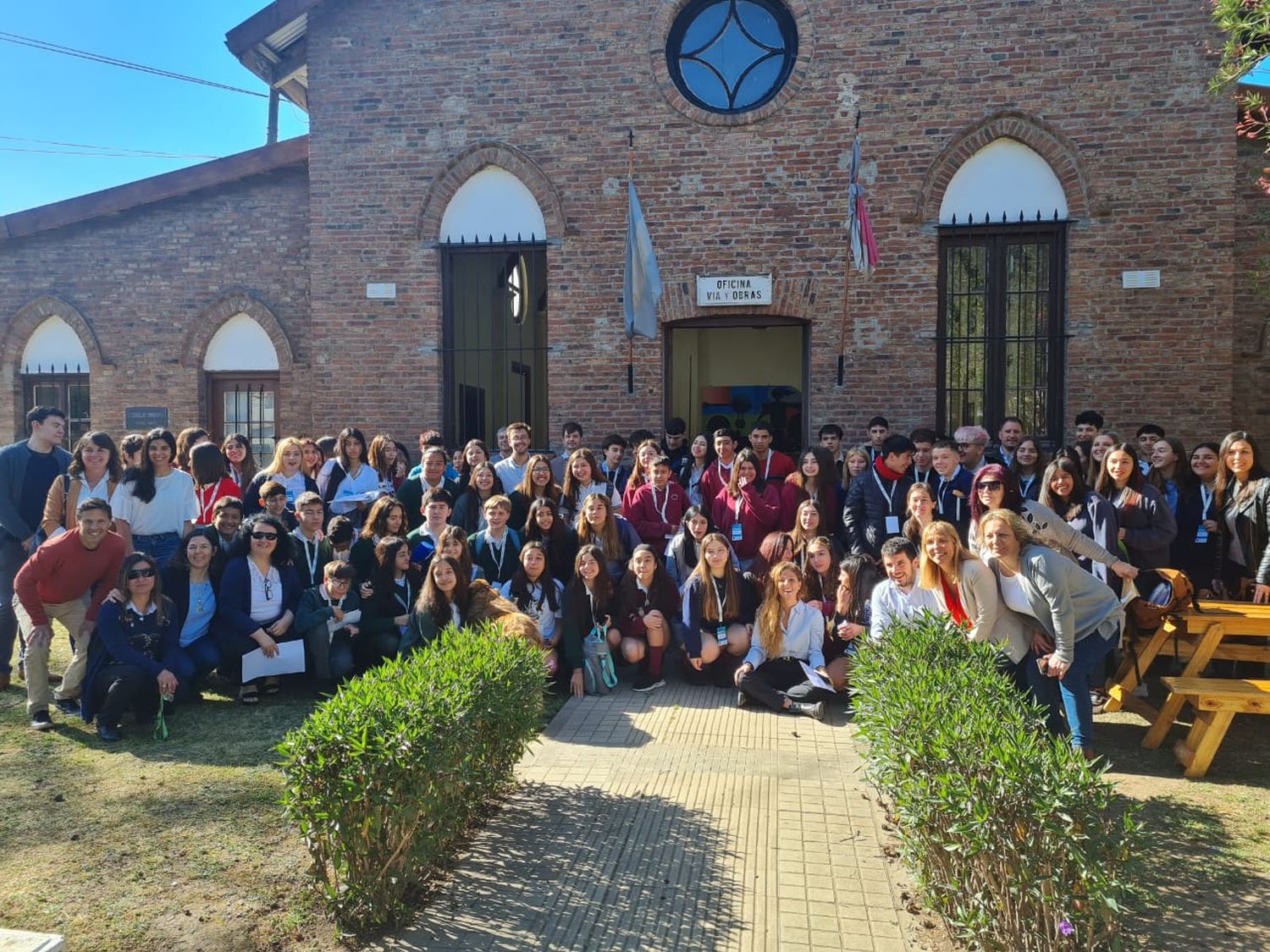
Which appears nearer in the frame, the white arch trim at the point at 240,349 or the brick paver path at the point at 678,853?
the brick paver path at the point at 678,853

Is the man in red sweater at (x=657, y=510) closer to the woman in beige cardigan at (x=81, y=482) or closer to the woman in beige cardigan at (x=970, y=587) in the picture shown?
the woman in beige cardigan at (x=970, y=587)

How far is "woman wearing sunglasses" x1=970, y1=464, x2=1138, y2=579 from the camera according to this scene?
5.24 m

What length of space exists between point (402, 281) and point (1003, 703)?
8683 millimetres

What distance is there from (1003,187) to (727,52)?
11.6 ft

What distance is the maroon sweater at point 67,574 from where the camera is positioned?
219 inches

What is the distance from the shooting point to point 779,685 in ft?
19.7

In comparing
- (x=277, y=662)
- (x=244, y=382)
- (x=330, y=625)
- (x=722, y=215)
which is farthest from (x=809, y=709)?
(x=244, y=382)

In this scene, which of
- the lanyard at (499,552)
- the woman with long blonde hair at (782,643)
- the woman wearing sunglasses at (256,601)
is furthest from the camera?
the lanyard at (499,552)

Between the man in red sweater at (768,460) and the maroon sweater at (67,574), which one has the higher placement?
the man in red sweater at (768,460)

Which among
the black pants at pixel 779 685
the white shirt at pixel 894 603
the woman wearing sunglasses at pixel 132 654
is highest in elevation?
the white shirt at pixel 894 603

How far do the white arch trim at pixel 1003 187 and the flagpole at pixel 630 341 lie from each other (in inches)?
139

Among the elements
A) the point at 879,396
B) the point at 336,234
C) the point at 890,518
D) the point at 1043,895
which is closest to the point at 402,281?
the point at 336,234

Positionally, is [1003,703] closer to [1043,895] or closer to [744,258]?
[1043,895]

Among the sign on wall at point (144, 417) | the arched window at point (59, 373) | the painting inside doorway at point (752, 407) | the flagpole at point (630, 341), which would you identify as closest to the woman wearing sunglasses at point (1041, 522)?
the flagpole at point (630, 341)
